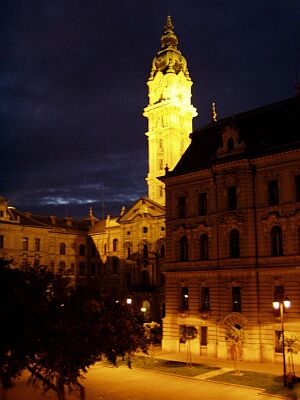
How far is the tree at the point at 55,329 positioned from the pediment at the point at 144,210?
175 ft

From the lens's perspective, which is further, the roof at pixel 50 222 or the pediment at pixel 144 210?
the roof at pixel 50 222

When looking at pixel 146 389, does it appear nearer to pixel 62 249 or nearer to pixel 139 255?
pixel 139 255

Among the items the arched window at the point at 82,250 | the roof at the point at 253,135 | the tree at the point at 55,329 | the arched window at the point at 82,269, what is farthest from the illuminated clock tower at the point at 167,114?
the tree at the point at 55,329

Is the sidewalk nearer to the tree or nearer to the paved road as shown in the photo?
the paved road

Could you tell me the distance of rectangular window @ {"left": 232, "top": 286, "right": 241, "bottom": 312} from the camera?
4025cm

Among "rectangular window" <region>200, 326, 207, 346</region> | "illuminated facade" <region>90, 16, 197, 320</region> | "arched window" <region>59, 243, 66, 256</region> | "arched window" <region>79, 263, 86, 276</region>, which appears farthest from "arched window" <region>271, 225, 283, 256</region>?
"arched window" <region>79, 263, 86, 276</region>

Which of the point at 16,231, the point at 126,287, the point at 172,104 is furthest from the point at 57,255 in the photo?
the point at 172,104

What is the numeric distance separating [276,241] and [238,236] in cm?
318

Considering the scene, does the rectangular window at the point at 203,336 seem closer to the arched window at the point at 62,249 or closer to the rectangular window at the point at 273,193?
the rectangular window at the point at 273,193

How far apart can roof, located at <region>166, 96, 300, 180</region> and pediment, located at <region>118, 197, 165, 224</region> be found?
27.2m

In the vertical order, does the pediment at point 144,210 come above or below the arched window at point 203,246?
above

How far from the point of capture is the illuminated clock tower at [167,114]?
93.6 meters

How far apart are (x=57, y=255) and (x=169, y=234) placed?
147 ft

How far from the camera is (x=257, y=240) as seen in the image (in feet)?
132
